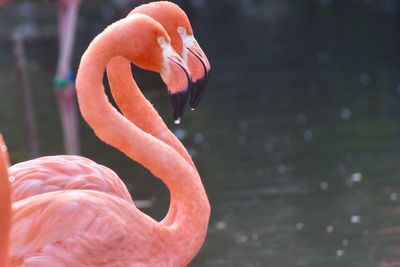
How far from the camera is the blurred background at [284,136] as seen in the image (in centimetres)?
599

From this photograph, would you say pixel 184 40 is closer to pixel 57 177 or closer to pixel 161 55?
pixel 161 55

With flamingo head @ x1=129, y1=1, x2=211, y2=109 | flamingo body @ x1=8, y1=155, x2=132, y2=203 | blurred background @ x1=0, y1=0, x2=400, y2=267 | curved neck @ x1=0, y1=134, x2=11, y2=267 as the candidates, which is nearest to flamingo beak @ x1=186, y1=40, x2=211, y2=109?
flamingo head @ x1=129, y1=1, x2=211, y2=109

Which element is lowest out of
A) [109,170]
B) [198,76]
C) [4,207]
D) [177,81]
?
[109,170]

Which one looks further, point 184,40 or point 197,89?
point 184,40

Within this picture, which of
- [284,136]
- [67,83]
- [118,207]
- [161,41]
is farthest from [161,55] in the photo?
[284,136]

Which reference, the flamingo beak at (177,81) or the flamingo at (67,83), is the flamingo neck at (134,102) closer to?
the flamingo beak at (177,81)

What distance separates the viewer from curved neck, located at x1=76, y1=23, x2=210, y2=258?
355 cm

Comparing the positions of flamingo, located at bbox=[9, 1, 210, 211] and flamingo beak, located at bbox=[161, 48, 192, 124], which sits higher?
flamingo beak, located at bbox=[161, 48, 192, 124]

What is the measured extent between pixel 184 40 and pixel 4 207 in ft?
5.93

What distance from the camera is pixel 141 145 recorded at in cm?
363

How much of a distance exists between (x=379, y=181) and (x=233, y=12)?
18.2 m

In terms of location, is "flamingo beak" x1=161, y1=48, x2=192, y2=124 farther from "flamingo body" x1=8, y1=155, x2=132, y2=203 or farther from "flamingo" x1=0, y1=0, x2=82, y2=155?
"flamingo" x1=0, y1=0, x2=82, y2=155

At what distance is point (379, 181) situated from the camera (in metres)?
7.20

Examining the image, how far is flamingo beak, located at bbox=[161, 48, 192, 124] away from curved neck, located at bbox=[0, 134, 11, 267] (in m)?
1.32
